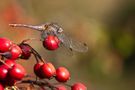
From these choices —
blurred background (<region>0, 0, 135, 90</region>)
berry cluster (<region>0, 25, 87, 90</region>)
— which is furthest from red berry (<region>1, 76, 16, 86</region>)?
blurred background (<region>0, 0, 135, 90</region>)

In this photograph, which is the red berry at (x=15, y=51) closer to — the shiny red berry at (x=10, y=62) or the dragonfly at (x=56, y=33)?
the shiny red berry at (x=10, y=62)

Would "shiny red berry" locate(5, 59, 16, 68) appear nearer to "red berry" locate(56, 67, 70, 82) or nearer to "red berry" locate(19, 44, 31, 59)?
"red berry" locate(19, 44, 31, 59)

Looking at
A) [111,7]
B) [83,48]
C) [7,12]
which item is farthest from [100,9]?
[83,48]

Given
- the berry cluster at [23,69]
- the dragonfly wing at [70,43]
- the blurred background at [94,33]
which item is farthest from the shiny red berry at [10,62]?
the blurred background at [94,33]

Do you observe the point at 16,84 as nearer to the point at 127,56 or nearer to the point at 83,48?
the point at 83,48

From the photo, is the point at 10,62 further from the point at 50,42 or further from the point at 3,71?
the point at 50,42

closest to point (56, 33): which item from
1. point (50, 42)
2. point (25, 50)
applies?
point (50, 42)
